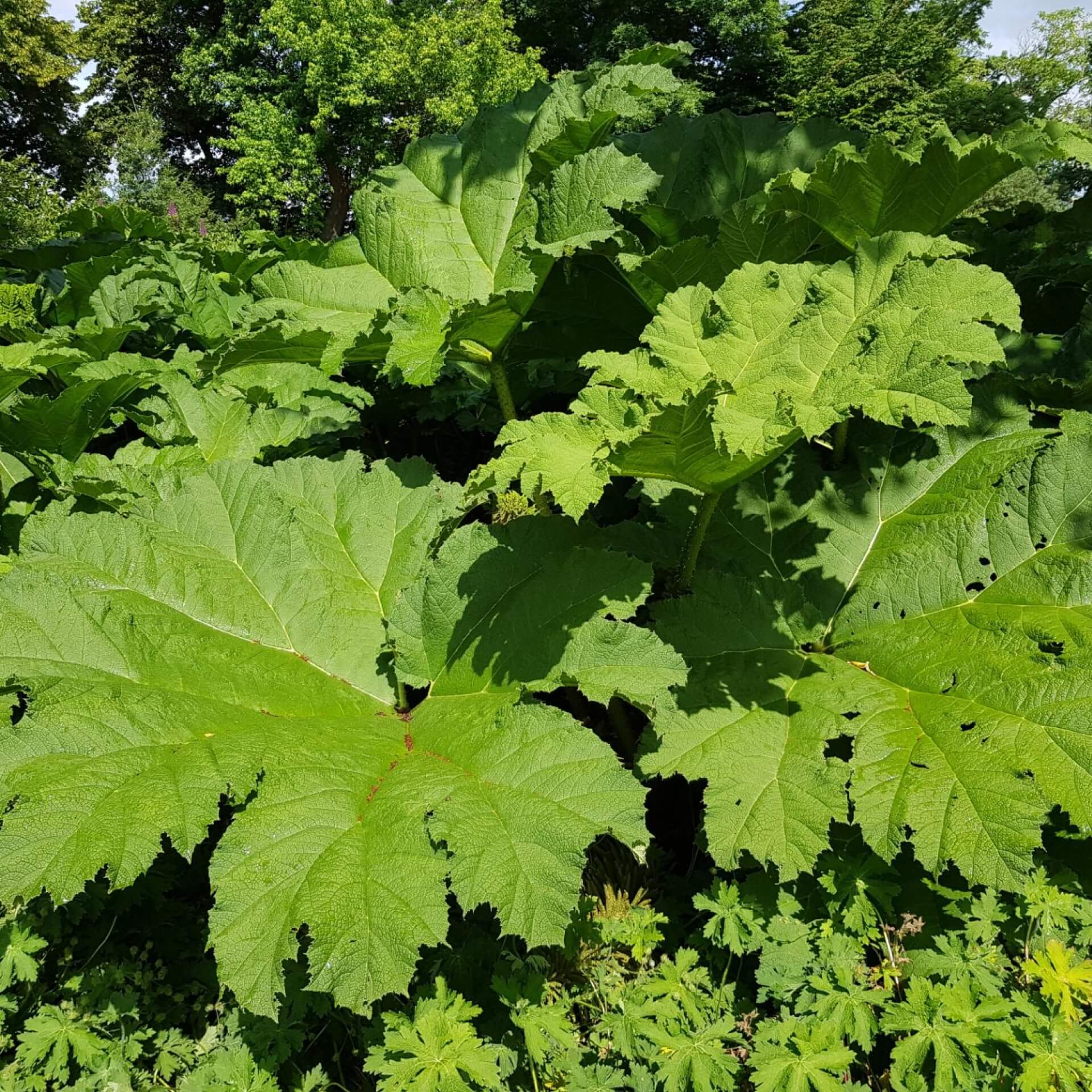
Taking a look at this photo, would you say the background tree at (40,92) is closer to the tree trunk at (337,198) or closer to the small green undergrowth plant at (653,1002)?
the tree trunk at (337,198)

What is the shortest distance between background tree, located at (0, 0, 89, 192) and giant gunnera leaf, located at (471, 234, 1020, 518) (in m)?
30.8

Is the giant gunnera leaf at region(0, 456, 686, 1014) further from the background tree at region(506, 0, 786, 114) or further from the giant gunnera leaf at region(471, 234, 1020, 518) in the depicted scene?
the background tree at region(506, 0, 786, 114)

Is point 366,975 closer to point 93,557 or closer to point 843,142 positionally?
point 93,557

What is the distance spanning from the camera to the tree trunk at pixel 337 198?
2527cm

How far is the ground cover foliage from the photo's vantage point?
5.68ft

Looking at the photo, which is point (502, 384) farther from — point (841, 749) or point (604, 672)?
point (841, 749)

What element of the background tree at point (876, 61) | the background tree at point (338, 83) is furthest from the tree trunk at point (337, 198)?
the background tree at point (876, 61)

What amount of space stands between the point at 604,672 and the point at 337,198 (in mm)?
27044

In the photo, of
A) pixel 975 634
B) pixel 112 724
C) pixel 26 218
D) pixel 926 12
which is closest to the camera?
pixel 112 724

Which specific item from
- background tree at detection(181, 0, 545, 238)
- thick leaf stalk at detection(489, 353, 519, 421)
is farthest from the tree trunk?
thick leaf stalk at detection(489, 353, 519, 421)

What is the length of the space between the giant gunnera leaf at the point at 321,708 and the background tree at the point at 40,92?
99.1ft

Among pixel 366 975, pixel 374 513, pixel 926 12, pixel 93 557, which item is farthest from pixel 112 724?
pixel 926 12

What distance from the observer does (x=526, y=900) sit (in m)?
1.61

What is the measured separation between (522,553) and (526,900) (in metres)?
0.95
